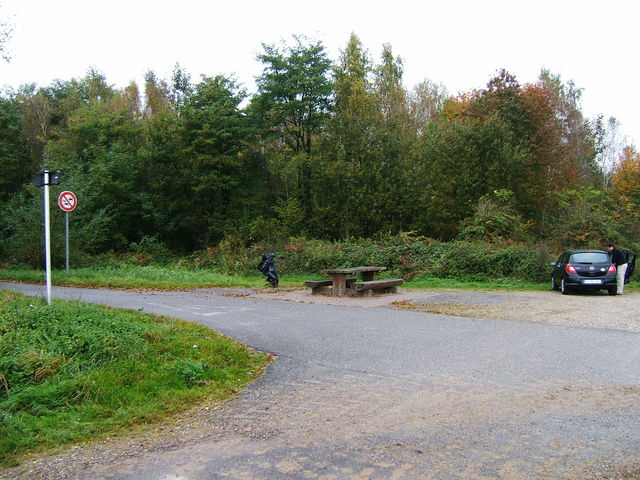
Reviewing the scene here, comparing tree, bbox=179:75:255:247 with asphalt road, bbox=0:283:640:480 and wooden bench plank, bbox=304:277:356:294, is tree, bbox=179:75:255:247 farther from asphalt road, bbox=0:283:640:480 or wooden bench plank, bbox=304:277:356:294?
asphalt road, bbox=0:283:640:480

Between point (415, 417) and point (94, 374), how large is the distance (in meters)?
3.54

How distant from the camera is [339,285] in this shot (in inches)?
666

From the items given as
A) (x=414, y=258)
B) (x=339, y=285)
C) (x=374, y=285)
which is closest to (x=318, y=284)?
(x=339, y=285)

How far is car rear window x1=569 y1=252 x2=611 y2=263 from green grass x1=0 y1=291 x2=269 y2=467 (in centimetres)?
1303

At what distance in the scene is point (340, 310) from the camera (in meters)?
13.3

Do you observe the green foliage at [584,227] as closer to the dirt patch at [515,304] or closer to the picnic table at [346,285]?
the dirt patch at [515,304]

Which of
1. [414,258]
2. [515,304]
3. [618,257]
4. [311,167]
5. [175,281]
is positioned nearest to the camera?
[515,304]

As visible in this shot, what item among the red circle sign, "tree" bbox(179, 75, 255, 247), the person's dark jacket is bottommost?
the person's dark jacket

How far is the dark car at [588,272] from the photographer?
17.0 m

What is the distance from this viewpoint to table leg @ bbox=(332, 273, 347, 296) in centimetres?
1686

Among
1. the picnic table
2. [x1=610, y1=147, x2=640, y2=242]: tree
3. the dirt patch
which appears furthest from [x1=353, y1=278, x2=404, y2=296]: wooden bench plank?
[x1=610, y1=147, x2=640, y2=242]: tree

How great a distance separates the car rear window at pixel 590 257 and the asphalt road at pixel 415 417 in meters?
8.37

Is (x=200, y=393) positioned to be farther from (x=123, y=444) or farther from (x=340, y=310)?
(x=340, y=310)

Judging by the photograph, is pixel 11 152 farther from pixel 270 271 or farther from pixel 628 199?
pixel 628 199
